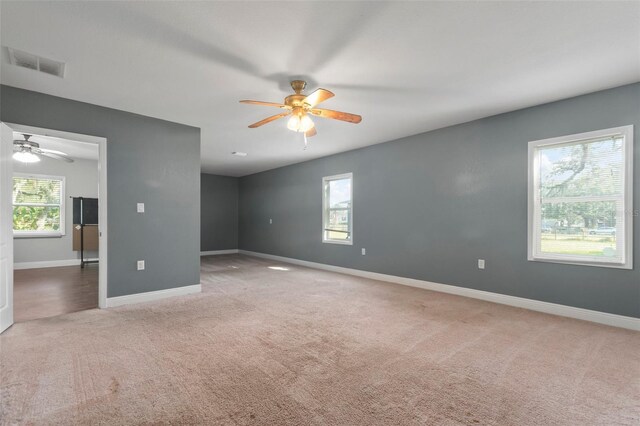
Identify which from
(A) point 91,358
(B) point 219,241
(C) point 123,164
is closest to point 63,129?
(C) point 123,164

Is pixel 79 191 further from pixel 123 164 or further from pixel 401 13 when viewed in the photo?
pixel 401 13

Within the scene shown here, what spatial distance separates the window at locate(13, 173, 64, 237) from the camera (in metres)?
6.36

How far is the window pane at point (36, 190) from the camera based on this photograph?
250 inches

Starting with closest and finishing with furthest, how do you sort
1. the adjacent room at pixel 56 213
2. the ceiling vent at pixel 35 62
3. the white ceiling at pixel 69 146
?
the ceiling vent at pixel 35 62 < the white ceiling at pixel 69 146 < the adjacent room at pixel 56 213

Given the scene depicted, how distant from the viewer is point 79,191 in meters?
7.00

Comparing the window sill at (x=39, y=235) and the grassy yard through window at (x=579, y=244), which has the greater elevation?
the grassy yard through window at (x=579, y=244)

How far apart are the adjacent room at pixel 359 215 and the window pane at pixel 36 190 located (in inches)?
51.8

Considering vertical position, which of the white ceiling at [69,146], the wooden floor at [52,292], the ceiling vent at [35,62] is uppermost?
the ceiling vent at [35,62]

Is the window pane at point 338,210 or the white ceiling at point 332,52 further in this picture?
the window pane at point 338,210

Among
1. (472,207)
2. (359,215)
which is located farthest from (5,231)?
(472,207)

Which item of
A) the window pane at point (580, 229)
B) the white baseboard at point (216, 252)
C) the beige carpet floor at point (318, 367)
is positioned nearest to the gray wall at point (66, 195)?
the white baseboard at point (216, 252)

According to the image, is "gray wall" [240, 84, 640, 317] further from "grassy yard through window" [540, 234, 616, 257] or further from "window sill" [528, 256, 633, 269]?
"grassy yard through window" [540, 234, 616, 257]

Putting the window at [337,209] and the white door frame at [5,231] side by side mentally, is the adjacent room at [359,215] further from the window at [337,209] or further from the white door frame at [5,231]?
the window at [337,209]

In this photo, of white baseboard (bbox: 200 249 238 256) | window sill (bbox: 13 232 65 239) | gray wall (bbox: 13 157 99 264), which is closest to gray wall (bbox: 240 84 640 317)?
white baseboard (bbox: 200 249 238 256)
